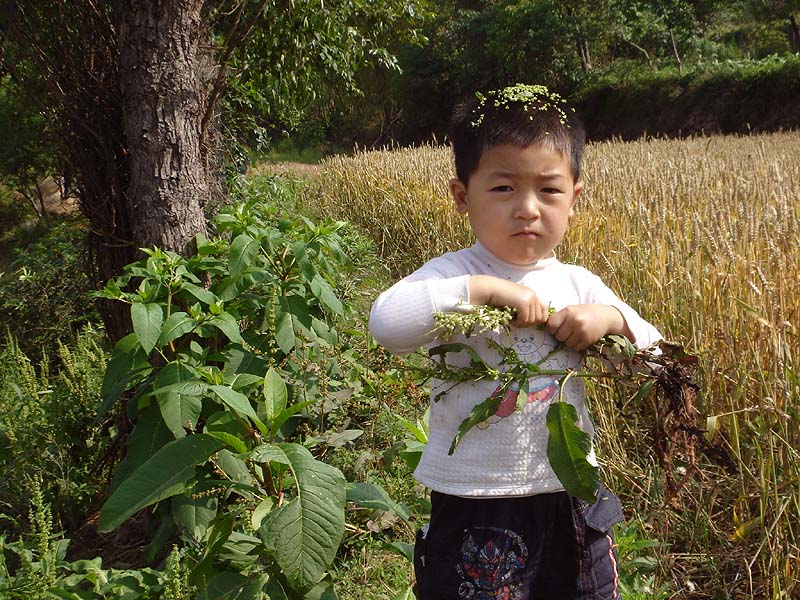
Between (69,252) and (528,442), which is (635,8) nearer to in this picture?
(69,252)

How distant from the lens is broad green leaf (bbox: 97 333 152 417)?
2252 millimetres

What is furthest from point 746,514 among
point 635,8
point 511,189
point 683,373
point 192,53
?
point 635,8

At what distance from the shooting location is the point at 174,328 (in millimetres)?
2191

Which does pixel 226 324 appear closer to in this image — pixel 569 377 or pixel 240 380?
pixel 240 380

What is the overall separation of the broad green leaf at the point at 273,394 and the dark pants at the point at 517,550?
1.80ft

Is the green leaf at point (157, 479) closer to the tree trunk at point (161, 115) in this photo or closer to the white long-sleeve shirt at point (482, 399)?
the white long-sleeve shirt at point (482, 399)

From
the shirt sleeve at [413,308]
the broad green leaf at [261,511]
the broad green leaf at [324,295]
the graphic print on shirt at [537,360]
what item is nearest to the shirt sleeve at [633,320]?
the graphic print on shirt at [537,360]

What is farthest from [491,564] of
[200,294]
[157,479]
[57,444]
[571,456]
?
[57,444]

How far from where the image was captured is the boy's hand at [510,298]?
1.36 m

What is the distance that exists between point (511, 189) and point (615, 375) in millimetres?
440

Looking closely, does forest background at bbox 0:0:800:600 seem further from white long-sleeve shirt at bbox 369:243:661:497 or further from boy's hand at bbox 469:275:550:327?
boy's hand at bbox 469:275:550:327

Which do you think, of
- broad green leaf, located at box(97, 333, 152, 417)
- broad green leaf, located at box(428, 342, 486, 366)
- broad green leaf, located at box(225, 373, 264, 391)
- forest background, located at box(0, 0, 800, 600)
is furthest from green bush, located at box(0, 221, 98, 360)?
broad green leaf, located at box(428, 342, 486, 366)

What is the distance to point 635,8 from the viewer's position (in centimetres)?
3344

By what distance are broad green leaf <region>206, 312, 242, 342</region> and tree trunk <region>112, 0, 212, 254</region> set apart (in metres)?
0.74
